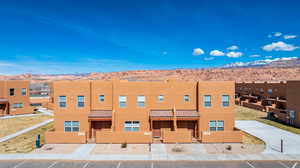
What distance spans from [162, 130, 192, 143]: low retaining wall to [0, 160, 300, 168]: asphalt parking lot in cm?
410

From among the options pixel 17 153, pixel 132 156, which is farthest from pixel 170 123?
pixel 17 153

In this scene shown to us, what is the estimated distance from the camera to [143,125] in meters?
19.6

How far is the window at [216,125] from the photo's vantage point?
19609 mm

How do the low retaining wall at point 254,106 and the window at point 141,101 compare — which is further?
the low retaining wall at point 254,106

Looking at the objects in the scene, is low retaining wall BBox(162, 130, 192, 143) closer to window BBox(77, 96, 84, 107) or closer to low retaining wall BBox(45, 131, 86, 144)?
low retaining wall BBox(45, 131, 86, 144)

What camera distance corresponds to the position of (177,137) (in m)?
18.1

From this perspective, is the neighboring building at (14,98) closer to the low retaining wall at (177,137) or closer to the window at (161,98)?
the window at (161,98)

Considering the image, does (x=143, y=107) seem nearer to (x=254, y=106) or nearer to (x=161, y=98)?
(x=161, y=98)

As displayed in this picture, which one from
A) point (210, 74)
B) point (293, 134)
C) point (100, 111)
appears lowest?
point (293, 134)

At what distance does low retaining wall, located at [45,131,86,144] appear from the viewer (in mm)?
18000

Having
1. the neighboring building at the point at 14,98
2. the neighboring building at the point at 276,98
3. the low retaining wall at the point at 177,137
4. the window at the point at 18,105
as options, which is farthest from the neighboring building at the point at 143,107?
the window at the point at 18,105

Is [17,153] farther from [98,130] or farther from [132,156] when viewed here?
[132,156]

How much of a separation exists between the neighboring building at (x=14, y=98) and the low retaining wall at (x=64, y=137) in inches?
956

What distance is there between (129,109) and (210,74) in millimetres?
99024
